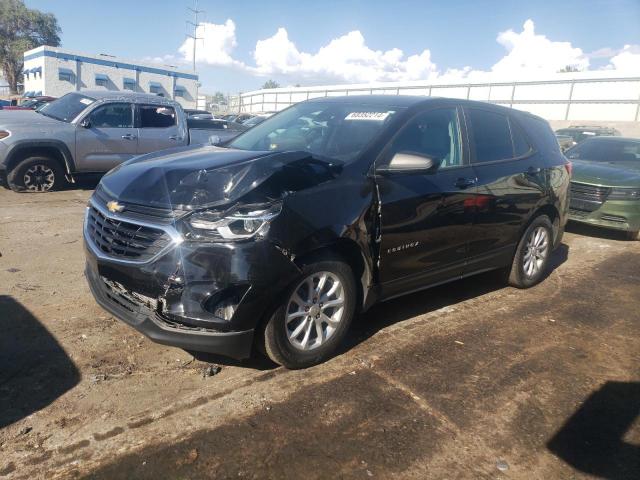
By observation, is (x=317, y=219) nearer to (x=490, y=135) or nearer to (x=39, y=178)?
(x=490, y=135)

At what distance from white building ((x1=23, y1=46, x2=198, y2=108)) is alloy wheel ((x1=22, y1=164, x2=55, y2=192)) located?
114ft

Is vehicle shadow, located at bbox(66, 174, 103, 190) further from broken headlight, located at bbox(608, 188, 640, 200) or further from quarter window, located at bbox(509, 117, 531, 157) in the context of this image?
broken headlight, located at bbox(608, 188, 640, 200)

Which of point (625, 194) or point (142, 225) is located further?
point (625, 194)

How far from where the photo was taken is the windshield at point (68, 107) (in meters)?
9.09

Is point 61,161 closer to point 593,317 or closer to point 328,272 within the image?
point 328,272

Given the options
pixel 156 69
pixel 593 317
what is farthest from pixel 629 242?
pixel 156 69

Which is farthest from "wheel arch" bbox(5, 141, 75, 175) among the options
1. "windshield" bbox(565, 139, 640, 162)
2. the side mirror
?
"windshield" bbox(565, 139, 640, 162)

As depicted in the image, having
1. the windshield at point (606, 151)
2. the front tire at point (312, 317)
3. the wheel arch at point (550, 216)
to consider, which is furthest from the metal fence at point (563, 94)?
the front tire at point (312, 317)

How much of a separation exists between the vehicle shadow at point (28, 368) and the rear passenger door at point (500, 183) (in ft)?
10.8

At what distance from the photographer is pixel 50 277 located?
472 cm

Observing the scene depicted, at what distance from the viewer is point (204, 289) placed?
2.85 metres

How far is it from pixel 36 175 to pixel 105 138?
130 cm

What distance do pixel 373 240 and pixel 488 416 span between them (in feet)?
4.34

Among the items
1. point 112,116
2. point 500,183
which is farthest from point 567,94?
point 500,183
